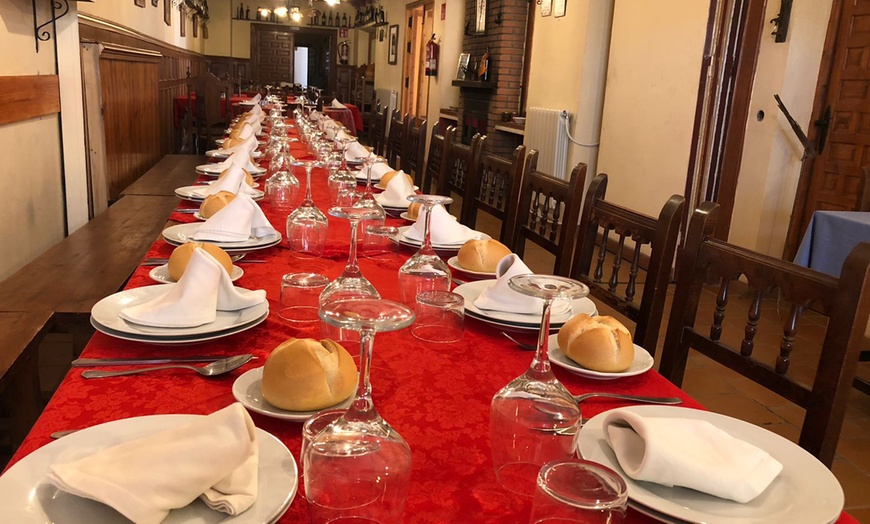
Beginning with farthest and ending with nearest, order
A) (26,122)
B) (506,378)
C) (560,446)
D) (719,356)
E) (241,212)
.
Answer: (26,122)
(241,212)
(719,356)
(506,378)
(560,446)

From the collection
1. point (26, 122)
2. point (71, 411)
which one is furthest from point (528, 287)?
point (26, 122)

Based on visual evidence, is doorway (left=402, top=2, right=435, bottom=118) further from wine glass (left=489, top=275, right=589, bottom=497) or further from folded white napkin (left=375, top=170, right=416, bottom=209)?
wine glass (left=489, top=275, right=589, bottom=497)

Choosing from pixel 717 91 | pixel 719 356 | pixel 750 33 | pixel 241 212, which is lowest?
pixel 719 356

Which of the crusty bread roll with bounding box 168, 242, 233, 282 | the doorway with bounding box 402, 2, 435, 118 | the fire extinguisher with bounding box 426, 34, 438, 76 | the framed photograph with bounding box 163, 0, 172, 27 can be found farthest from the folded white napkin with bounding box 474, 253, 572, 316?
the doorway with bounding box 402, 2, 435, 118

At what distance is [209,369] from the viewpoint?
0.99m

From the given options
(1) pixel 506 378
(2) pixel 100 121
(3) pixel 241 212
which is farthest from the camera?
(2) pixel 100 121

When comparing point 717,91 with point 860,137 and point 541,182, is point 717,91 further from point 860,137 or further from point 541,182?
point 541,182

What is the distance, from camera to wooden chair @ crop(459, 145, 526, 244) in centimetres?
255

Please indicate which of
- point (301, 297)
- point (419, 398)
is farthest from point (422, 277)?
point (419, 398)

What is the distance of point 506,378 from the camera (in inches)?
41.4

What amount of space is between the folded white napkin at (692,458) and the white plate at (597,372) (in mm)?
266

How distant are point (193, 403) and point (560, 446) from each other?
1.56 feet

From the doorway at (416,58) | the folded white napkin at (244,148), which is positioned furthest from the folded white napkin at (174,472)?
the doorway at (416,58)

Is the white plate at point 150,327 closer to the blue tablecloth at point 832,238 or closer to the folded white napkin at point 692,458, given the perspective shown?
the folded white napkin at point 692,458
